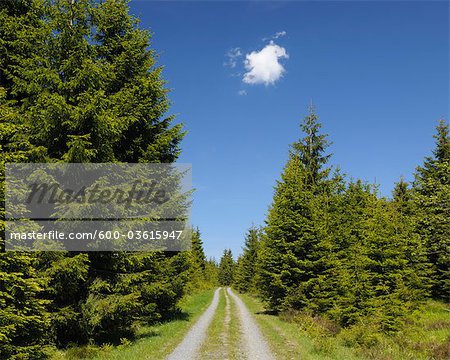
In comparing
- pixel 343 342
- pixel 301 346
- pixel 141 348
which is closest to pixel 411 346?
pixel 343 342

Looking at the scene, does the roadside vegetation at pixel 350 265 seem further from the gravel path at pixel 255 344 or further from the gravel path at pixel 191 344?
the gravel path at pixel 191 344

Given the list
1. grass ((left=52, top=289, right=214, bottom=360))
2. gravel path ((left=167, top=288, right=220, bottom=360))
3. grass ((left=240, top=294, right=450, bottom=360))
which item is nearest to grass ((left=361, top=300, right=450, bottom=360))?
grass ((left=240, top=294, right=450, bottom=360))

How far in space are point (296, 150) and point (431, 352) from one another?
18.6 m

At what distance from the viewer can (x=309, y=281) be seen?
2469cm

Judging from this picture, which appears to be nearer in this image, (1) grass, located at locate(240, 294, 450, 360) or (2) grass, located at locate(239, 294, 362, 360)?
(2) grass, located at locate(239, 294, 362, 360)

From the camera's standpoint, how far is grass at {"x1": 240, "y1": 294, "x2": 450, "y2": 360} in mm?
14461

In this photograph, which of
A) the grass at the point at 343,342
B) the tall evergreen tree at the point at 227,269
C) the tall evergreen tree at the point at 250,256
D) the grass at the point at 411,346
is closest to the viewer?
the grass at the point at 343,342

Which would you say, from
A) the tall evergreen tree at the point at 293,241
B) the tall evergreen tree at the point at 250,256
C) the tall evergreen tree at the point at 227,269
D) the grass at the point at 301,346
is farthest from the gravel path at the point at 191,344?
the tall evergreen tree at the point at 227,269

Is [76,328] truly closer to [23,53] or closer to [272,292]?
[23,53]

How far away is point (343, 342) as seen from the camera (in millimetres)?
17938

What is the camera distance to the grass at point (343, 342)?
47.4 ft

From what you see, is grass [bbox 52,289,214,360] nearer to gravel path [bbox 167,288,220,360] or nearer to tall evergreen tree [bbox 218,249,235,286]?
gravel path [bbox 167,288,220,360]

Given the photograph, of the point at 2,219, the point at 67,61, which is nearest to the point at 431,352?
the point at 2,219

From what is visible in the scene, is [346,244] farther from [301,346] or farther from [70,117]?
[70,117]
